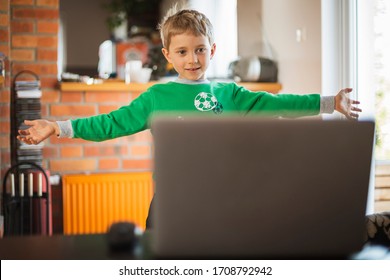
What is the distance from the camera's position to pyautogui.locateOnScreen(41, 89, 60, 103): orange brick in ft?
8.30

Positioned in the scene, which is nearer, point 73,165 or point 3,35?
point 3,35

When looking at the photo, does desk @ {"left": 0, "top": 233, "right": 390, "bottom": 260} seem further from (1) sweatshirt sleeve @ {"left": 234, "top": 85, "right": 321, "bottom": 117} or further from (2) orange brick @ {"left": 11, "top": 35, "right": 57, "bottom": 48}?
(2) orange brick @ {"left": 11, "top": 35, "right": 57, "bottom": 48}

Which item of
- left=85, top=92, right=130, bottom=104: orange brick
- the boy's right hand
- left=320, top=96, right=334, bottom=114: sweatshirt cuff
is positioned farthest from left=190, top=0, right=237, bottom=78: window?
the boy's right hand

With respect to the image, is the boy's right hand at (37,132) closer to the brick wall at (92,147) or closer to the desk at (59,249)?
→ the desk at (59,249)

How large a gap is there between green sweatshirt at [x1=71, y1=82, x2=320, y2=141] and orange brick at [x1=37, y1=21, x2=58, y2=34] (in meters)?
1.29

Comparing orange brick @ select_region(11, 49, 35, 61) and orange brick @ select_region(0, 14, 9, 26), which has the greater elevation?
orange brick @ select_region(0, 14, 9, 26)

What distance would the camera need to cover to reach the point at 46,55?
251 centimetres

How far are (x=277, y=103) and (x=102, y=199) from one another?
4.58ft

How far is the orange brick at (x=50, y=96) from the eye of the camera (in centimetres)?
253

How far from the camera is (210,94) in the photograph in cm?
138

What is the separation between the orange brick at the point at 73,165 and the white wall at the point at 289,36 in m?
0.96

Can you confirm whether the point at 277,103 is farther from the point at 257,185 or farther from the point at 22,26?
the point at 22,26

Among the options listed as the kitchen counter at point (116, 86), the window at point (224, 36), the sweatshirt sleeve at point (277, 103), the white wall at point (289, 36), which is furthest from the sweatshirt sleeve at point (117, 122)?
the window at point (224, 36)

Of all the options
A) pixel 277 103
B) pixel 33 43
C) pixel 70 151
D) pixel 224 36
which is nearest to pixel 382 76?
pixel 277 103
